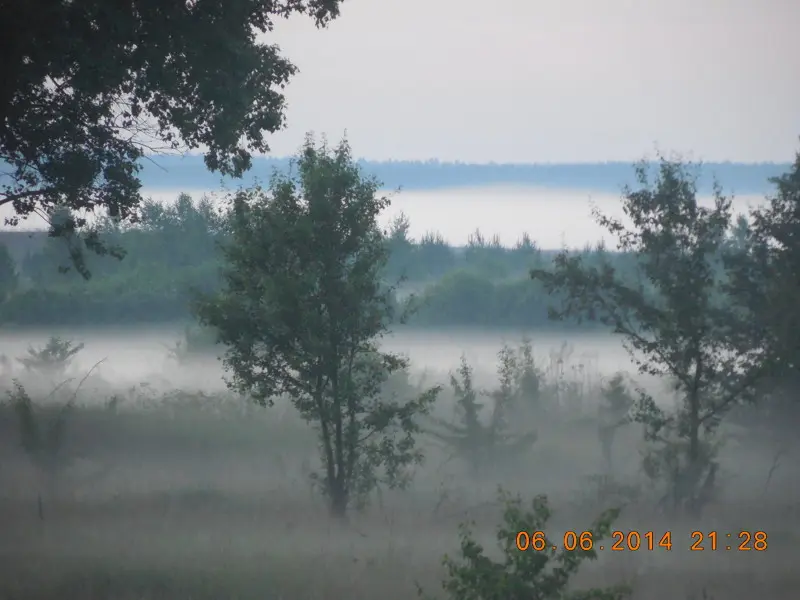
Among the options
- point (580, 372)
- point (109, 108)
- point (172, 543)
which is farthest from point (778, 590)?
point (580, 372)

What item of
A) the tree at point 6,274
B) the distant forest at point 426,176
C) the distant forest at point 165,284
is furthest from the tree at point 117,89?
the tree at point 6,274

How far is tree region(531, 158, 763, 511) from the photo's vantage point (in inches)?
774

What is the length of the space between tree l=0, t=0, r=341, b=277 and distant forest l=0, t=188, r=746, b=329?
12.5 meters

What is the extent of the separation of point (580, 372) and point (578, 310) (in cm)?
1348

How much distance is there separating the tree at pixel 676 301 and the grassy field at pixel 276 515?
8.17ft

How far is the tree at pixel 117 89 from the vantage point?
38.0ft

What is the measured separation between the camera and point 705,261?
19.9 meters

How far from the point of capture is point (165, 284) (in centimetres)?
3431

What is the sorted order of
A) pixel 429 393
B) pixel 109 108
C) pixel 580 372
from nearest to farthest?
1. pixel 109 108
2. pixel 429 393
3. pixel 580 372

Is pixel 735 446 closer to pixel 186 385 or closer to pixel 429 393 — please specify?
pixel 429 393

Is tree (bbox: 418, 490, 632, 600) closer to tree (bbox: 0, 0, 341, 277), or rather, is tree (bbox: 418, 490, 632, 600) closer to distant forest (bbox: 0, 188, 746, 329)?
tree (bbox: 0, 0, 341, 277)

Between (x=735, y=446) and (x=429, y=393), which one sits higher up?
(x=429, y=393)

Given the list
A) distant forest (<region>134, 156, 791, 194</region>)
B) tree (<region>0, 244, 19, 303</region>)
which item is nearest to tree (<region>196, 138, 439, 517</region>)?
distant forest (<region>134, 156, 791, 194</region>)

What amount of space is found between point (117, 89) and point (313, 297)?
19.5 ft
